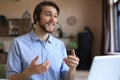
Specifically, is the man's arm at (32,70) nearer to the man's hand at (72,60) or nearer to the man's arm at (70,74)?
the man's hand at (72,60)

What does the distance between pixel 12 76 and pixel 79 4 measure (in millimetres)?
7067

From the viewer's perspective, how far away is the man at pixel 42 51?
1.85 meters

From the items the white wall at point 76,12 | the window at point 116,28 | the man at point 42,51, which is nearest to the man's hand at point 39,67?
the man at point 42,51

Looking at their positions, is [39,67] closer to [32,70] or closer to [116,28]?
[32,70]

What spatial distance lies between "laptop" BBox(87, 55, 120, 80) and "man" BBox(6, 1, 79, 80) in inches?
12.9

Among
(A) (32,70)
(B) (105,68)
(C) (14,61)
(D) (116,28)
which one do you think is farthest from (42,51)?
(D) (116,28)

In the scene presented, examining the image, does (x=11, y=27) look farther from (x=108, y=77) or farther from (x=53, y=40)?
(x=108, y=77)

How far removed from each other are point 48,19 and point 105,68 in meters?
0.67

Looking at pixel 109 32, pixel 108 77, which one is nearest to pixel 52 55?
pixel 108 77

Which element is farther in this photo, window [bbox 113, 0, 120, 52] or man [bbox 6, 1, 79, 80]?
window [bbox 113, 0, 120, 52]

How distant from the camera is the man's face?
74.4 inches

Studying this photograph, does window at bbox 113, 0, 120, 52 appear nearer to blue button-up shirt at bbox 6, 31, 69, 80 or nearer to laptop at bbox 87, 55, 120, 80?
blue button-up shirt at bbox 6, 31, 69, 80

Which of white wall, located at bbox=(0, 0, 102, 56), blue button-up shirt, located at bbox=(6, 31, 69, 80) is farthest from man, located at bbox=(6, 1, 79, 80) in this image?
white wall, located at bbox=(0, 0, 102, 56)

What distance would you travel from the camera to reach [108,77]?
146 centimetres
